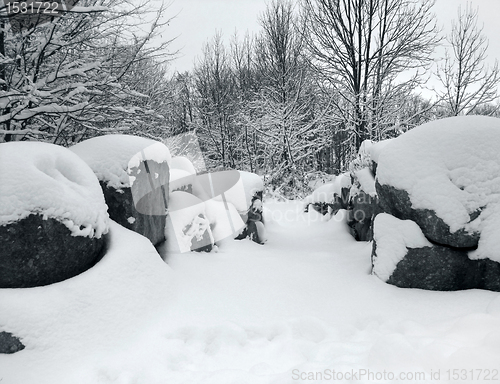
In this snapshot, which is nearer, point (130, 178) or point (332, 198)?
point (130, 178)

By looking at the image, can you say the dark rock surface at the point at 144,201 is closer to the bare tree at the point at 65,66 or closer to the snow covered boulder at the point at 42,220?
the snow covered boulder at the point at 42,220

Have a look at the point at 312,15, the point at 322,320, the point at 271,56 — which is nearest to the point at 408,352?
→ the point at 322,320

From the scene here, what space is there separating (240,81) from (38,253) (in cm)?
1529

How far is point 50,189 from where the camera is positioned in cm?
263

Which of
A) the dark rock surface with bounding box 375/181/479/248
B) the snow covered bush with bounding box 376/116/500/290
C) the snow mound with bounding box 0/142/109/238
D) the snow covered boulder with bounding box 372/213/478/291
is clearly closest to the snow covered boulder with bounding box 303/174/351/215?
the dark rock surface with bounding box 375/181/479/248

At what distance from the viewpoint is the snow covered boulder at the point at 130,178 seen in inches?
145

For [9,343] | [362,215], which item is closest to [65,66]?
[9,343]

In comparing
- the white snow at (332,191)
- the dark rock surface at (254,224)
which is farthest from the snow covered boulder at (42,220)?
the white snow at (332,191)

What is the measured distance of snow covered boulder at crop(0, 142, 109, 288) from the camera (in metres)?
2.42

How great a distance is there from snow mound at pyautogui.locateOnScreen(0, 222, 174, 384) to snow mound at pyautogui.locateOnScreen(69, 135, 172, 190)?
903 mm

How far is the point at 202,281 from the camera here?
3578 millimetres

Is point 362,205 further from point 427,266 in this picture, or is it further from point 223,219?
point 223,219

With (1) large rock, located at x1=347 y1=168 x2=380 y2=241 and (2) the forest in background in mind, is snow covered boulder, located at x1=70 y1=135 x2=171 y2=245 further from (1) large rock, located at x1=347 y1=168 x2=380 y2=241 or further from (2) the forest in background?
(1) large rock, located at x1=347 y1=168 x2=380 y2=241

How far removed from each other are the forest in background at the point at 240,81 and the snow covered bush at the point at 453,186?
12.0ft
